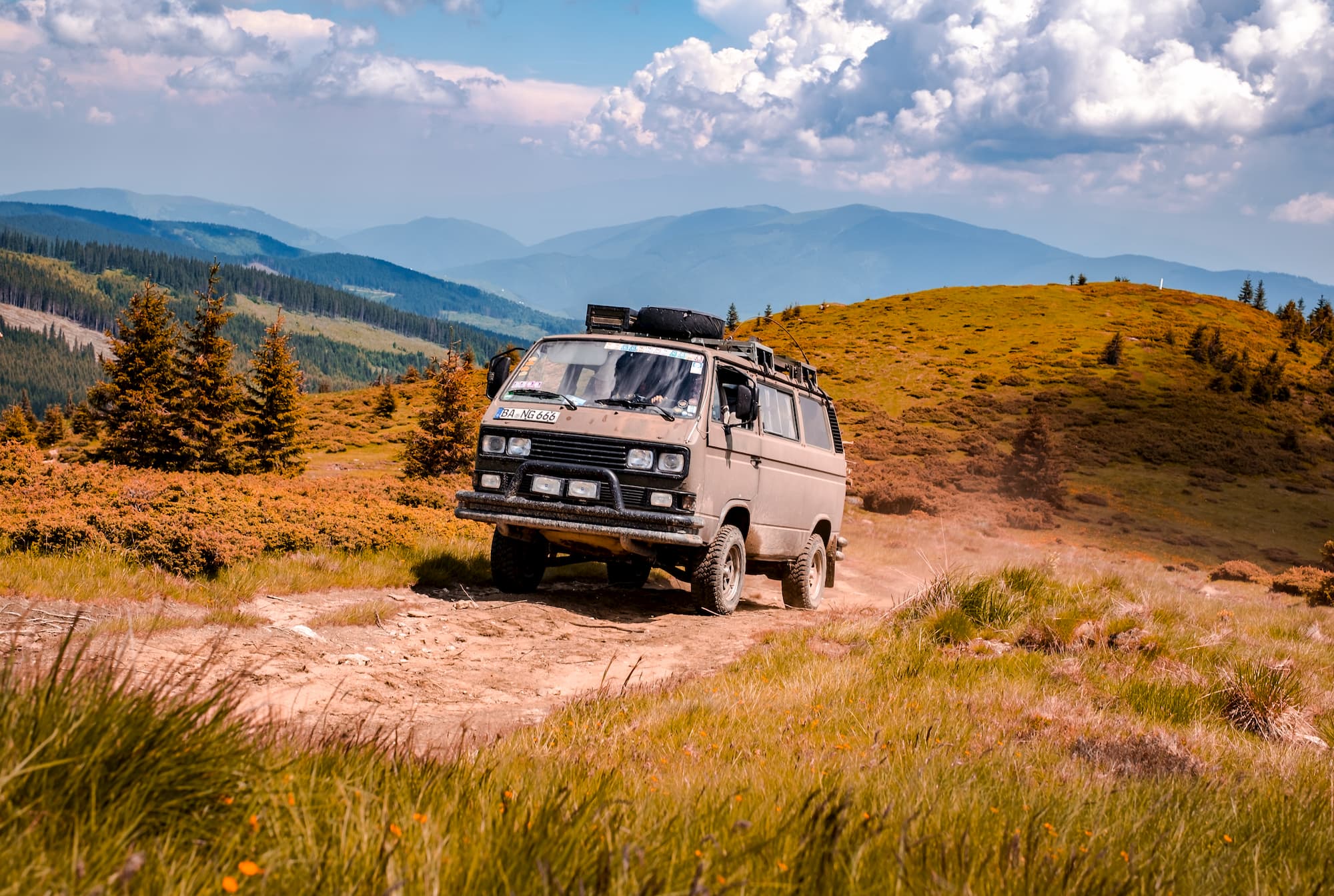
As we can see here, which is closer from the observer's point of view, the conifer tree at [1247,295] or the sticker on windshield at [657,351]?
the sticker on windshield at [657,351]

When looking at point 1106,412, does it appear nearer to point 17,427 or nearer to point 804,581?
point 804,581

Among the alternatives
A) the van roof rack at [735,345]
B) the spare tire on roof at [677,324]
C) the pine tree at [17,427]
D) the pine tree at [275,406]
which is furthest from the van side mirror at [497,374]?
the pine tree at [17,427]

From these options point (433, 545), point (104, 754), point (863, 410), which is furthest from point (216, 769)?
point (863, 410)

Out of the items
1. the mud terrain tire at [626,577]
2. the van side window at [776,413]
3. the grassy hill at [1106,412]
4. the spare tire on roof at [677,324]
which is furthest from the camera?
the grassy hill at [1106,412]

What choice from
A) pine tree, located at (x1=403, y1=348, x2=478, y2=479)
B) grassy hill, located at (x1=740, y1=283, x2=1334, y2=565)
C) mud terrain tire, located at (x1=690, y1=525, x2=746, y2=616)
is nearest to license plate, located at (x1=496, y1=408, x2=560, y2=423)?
mud terrain tire, located at (x1=690, y1=525, x2=746, y2=616)

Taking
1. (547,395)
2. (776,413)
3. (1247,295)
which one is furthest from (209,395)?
(1247,295)

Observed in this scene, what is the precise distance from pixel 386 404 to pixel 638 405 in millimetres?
57281

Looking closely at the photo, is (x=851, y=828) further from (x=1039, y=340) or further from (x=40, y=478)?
(x=1039, y=340)

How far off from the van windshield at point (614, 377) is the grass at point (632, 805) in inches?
184

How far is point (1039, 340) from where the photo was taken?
68375mm

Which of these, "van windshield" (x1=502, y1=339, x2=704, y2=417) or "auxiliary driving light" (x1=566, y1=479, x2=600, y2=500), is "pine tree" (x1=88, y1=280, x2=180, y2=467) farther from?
"auxiliary driving light" (x1=566, y1=479, x2=600, y2=500)

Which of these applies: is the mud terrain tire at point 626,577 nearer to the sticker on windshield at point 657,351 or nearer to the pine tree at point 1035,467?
the sticker on windshield at point 657,351

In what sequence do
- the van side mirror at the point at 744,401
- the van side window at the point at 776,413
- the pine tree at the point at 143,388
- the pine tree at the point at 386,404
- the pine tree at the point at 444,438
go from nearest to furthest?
the van side mirror at the point at 744,401
the van side window at the point at 776,413
the pine tree at the point at 143,388
the pine tree at the point at 444,438
the pine tree at the point at 386,404

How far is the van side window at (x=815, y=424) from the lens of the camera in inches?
472
